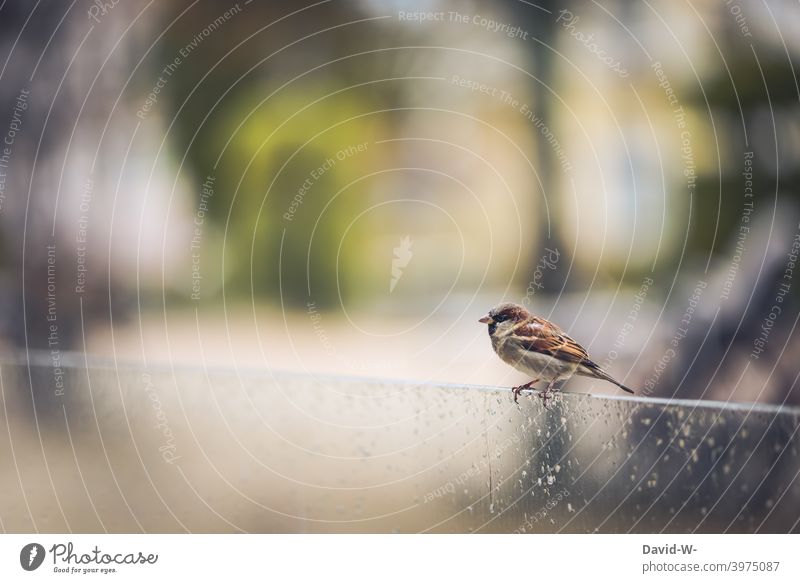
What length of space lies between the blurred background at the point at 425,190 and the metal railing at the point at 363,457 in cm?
6

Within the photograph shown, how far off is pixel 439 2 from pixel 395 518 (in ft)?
2.02

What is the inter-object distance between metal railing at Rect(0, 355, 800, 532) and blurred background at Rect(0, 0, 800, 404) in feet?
0.18

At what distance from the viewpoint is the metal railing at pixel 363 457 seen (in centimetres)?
80

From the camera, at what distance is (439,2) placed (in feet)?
3.02

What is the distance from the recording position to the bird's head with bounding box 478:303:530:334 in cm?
79

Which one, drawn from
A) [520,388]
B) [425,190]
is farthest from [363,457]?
[425,190]

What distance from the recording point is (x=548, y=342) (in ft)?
2.56

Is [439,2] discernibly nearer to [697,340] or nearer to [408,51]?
[408,51]

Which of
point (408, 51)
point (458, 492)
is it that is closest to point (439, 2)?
point (408, 51)

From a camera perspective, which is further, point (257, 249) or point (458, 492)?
point (257, 249)

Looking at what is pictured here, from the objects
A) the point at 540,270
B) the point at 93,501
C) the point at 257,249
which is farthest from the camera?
the point at 257,249

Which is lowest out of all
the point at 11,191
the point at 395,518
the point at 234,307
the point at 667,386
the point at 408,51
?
the point at 395,518

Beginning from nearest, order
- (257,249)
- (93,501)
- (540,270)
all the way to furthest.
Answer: (93,501)
(540,270)
(257,249)

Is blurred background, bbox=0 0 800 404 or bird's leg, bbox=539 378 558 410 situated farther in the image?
blurred background, bbox=0 0 800 404
